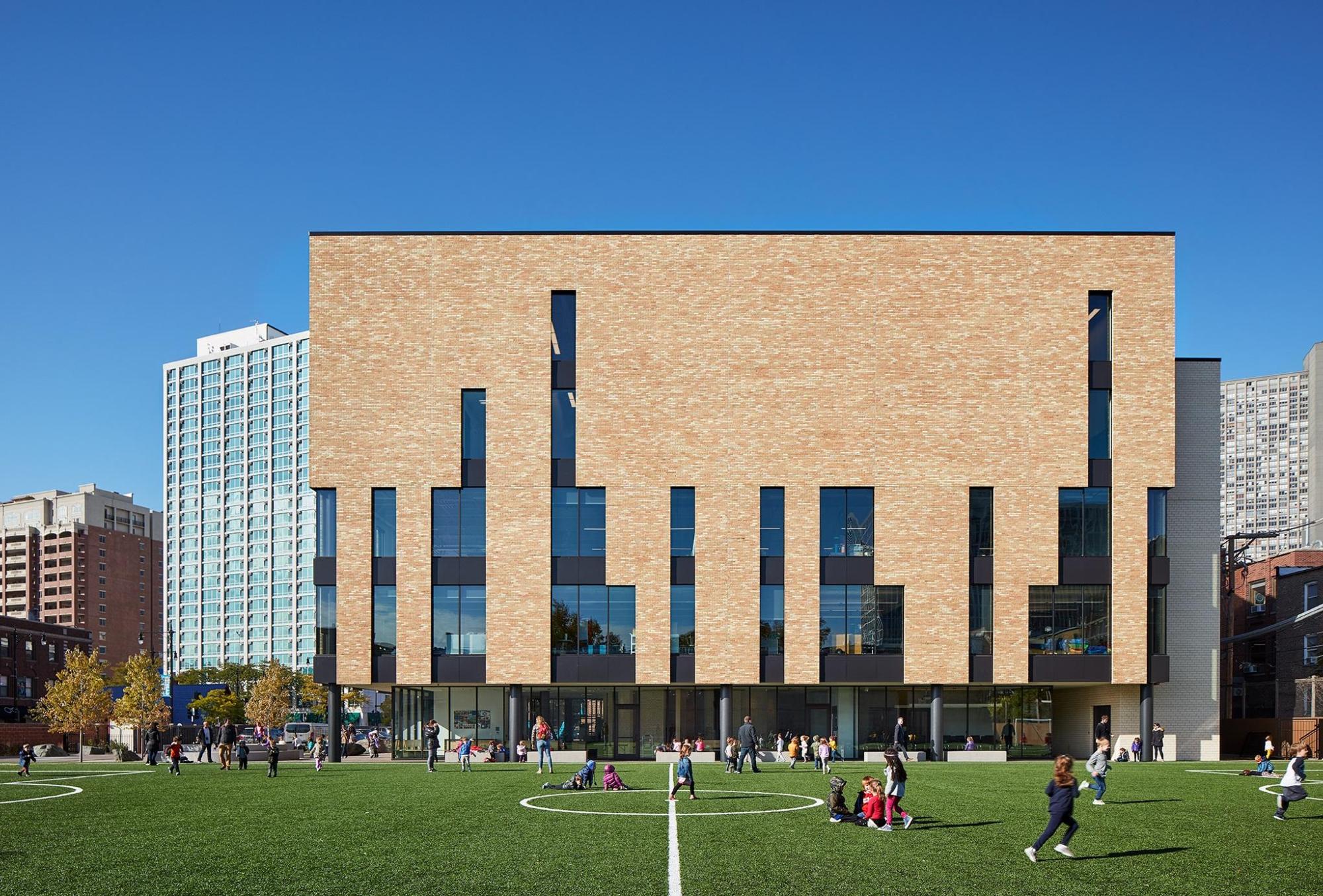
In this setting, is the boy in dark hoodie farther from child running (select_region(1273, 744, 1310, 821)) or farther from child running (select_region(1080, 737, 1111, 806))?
child running (select_region(1273, 744, 1310, 821))

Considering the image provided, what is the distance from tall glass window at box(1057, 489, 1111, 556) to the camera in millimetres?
57312

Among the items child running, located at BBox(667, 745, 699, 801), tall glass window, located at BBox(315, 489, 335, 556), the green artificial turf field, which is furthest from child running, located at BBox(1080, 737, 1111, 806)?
tall glass window, located at BBox(315, 489, 335, 556)

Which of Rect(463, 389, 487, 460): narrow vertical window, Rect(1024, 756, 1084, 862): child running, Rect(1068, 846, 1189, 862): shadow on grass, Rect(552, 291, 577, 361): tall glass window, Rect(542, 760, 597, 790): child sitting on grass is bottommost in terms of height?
Rect(542, 760, 597, 790): child sitting on grass

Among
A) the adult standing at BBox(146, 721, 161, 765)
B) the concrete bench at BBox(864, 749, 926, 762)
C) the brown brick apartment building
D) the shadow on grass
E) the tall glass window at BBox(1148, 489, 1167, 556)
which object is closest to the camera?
the shadow on grass

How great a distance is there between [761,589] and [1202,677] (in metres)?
23.1

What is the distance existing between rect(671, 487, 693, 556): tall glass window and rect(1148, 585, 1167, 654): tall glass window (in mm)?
23149

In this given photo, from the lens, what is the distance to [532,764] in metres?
52.2

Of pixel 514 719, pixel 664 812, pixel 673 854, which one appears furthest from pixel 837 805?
pixel 514 719

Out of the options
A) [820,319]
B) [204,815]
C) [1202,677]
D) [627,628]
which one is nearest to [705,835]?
[204,815]

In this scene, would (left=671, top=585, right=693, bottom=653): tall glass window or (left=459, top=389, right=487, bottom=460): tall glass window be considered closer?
(left=671, top=585, right=693, bottom=653): tall glass window

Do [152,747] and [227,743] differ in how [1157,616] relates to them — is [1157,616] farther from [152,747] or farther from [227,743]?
[152,747]

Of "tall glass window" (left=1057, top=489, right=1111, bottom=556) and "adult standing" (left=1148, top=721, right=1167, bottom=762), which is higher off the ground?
"tall glass window" (left=1057, top=489, right=1111, bottom=556)

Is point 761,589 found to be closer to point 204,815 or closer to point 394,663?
point 394,663

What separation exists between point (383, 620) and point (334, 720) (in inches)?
220
